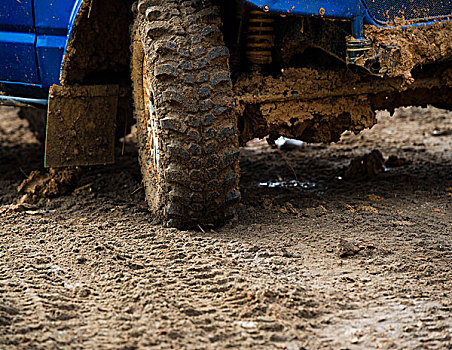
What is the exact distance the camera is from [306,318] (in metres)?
2.56

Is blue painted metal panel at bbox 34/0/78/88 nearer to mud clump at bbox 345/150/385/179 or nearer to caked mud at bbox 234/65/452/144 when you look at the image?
caked mud at bbox 234/65/452/144

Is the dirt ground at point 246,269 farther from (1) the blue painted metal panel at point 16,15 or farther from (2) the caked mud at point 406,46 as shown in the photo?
(1) the blue painted metal panel at point 16,15

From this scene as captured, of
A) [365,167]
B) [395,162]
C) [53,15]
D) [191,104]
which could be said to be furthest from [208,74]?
[395,162]

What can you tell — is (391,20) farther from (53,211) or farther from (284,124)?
(53,211)

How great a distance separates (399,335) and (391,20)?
156cm

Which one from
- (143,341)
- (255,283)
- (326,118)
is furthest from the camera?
(326,118)

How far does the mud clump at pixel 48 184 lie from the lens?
425 cm

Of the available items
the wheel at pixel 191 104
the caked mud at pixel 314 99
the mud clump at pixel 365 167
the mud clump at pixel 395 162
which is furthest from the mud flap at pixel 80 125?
the mud clump at pixel 395 162

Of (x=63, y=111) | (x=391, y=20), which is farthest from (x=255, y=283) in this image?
(x=63, y=111)

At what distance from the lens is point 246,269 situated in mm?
2984

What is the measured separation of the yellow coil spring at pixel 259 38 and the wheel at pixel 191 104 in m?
0.26

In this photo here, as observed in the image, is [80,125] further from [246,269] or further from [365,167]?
[365,167]

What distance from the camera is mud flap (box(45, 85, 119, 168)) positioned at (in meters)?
4.00

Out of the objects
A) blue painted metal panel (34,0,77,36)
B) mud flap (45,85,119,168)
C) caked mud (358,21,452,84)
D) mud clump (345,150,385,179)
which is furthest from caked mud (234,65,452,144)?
blue painted metal panel (34,0,77,36)
